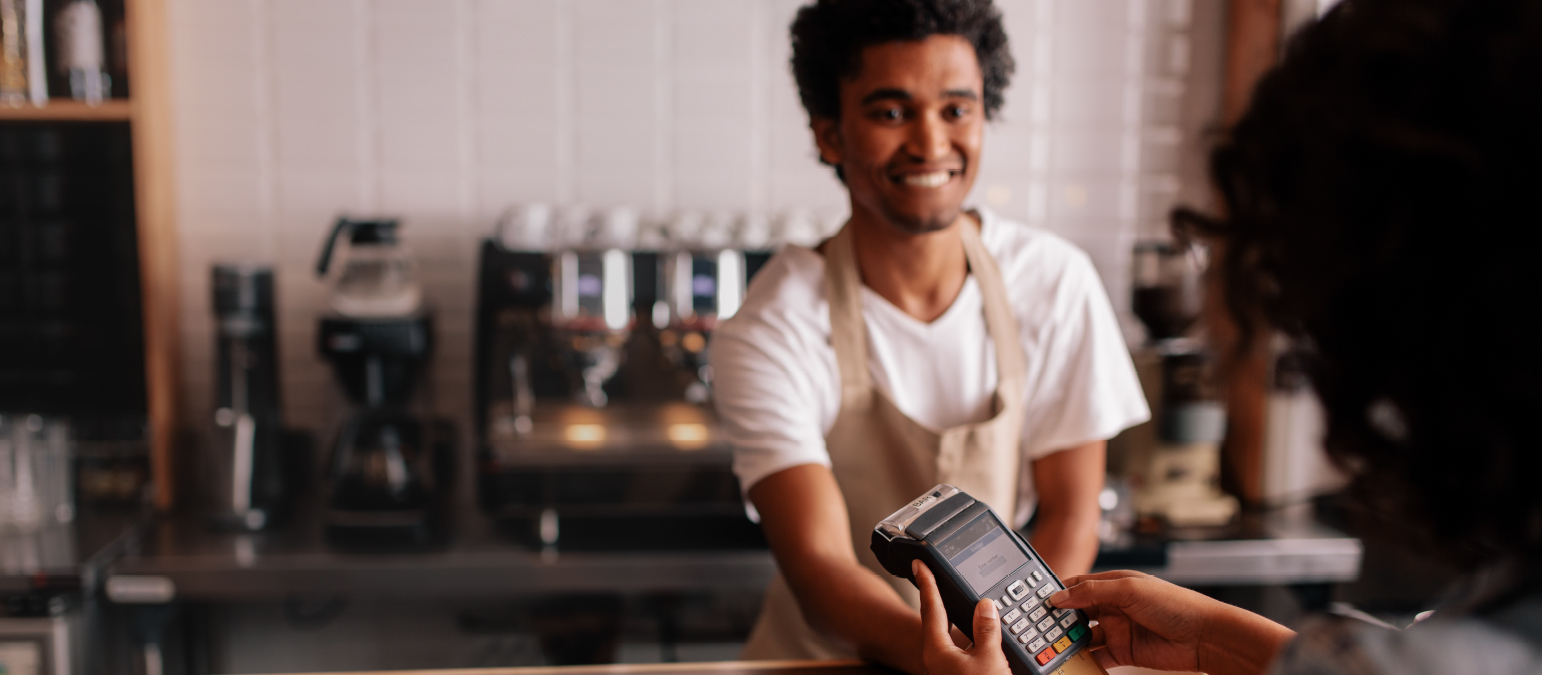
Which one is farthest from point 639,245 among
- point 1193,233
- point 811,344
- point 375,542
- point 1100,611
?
point 1193,233

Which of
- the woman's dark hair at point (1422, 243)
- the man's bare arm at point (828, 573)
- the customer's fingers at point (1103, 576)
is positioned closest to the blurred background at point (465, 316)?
the man's bare arm at point (828, 573)

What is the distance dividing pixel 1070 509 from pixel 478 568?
1264 millimetres

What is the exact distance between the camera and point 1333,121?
0.46 meters

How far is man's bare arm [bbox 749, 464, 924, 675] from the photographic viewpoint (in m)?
0.99

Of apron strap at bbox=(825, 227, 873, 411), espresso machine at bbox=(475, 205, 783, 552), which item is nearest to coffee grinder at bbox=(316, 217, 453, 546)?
espresso machine at bbox=(475, 205, 783, 552)

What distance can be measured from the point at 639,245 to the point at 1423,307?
1.88m

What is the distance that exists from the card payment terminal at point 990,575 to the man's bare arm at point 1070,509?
0.39m

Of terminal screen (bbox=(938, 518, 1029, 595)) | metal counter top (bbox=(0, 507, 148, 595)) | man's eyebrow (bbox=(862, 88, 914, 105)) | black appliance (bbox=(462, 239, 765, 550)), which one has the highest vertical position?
man's eyebrow (bbox=(862, 88, 914, 105))

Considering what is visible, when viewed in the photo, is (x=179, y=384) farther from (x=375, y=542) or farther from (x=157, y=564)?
(x=375, y=542)

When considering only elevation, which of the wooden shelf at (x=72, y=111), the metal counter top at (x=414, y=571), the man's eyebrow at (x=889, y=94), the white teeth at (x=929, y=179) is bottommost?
the metal counter top at (x=414, y=571)

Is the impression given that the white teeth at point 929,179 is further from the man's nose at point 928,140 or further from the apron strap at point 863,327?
the apron strap at point 863,327

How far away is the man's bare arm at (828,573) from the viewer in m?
0.99

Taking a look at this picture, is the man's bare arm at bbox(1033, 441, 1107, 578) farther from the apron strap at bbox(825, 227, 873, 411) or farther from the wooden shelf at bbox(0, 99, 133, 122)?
the wooden shelf at bbox(0, 99, 133, 122)

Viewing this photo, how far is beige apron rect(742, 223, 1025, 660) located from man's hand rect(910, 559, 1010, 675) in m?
0.43
